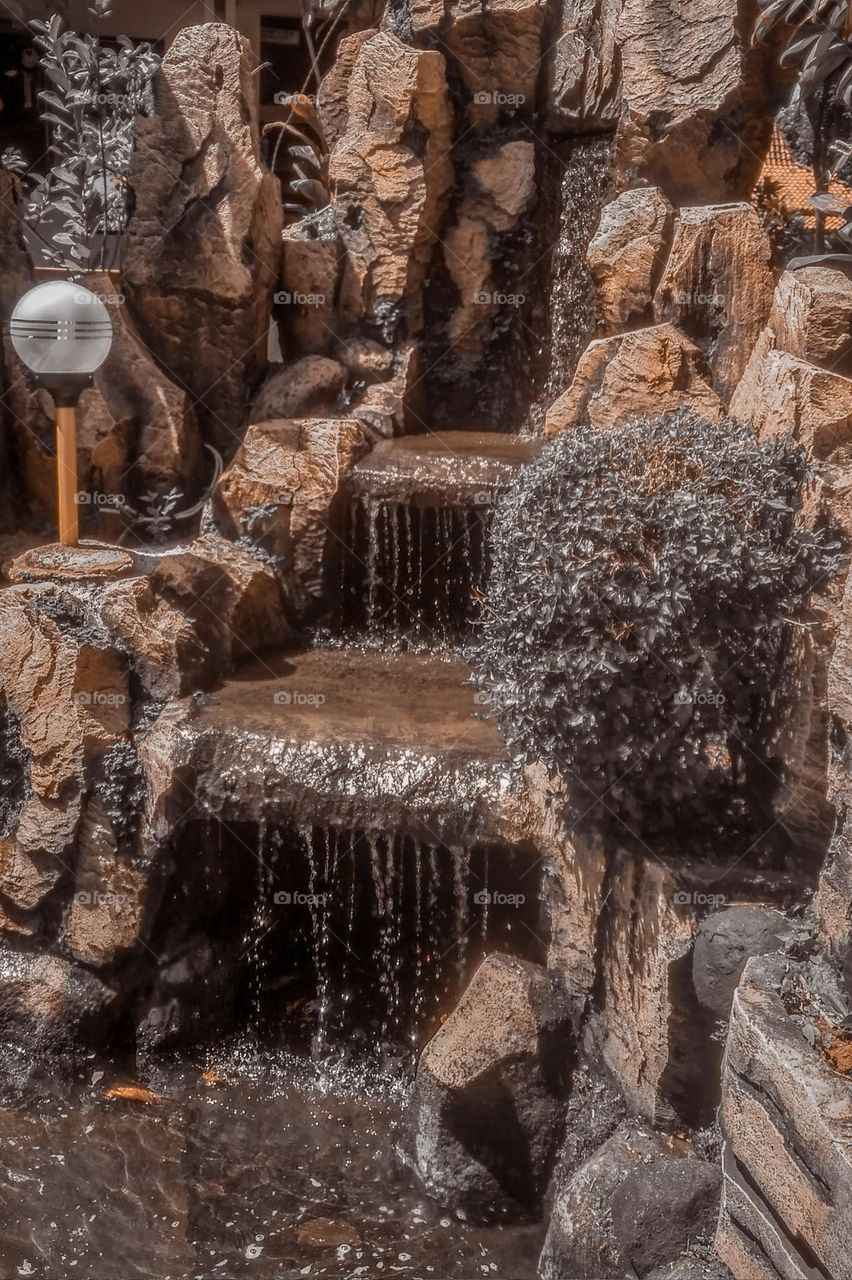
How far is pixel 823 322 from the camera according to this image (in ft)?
17.5

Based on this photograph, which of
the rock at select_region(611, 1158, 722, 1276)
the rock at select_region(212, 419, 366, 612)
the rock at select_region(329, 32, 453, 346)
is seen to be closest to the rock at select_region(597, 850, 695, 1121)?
the rock at select_region(611, 1158, 722, 1276)

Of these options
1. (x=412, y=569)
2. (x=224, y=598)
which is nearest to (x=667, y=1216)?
(x=224, y=598)

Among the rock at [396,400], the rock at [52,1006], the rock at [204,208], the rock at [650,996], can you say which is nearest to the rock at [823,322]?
the rock at [650,996]

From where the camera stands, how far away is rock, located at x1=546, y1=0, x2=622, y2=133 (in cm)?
850

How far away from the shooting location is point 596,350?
6867 mm

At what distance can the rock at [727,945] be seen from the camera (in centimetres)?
439

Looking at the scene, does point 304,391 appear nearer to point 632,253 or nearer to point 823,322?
point 632,253

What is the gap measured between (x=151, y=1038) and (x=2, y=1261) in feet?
5.00

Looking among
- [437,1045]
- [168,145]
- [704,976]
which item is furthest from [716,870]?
[168,145]

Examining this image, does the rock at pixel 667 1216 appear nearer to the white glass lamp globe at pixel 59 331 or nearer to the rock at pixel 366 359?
the white glass lamp globe at pixel 59 331

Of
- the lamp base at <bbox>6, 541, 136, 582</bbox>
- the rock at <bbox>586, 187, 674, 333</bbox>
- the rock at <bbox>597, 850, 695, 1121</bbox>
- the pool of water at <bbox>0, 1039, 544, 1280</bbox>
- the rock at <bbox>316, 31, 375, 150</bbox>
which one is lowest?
the pool of water at <bbox>0, 1039, 544, 1280</bbox>

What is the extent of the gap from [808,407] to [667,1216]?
10.7 feet

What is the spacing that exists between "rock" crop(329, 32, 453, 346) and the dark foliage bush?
463 centimetres

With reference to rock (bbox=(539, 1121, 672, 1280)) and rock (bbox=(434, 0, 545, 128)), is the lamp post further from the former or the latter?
rock (bbox=(539, 1121, 672, 1280))
